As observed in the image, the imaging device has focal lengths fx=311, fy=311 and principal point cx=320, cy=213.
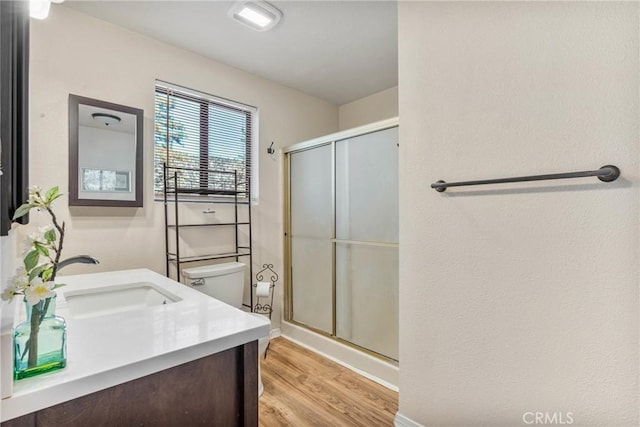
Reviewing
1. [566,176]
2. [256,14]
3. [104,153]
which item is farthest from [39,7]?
[566,176]

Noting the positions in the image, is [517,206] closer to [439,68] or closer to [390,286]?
[439,68]

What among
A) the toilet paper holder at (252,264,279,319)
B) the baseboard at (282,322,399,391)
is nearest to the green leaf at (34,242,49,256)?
the baseboard at (282,322,399,391)

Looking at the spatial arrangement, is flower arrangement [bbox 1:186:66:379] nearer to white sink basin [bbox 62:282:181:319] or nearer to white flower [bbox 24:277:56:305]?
white flower [bbox 24:277:56:305]

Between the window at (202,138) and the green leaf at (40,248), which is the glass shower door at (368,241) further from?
the green leaf at (40,248)

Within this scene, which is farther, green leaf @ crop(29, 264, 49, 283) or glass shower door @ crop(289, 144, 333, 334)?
glass shower door @ crop(289, 144, 333, 334)

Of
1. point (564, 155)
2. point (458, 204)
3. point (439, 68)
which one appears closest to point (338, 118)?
point (439, 68)

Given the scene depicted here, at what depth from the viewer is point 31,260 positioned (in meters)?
0.61

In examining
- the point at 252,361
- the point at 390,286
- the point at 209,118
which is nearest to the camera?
the point at 252,361

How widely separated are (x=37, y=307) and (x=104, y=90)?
1.77 metres

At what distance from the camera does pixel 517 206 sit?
1202 millimetres

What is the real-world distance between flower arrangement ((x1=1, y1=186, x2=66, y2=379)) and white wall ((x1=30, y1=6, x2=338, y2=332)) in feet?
4.54

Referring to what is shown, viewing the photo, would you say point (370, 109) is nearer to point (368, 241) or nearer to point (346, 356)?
point (368, 241)

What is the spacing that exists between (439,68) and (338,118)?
206cm

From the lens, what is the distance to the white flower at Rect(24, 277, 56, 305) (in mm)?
571
